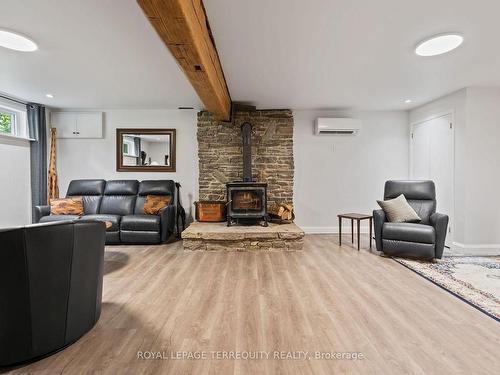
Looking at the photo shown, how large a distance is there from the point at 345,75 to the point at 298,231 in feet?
7.23

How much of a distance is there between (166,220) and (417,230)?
3612 mm

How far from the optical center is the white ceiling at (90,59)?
81.1 inches

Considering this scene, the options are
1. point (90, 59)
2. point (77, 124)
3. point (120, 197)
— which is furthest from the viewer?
point (77, 124)

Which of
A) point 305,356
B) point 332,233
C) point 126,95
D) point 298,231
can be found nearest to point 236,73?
point 126,95

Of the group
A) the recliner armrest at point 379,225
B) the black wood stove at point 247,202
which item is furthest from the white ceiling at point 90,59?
the recliner armrest at point 379,225

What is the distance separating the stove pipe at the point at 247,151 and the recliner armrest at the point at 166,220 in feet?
4.51

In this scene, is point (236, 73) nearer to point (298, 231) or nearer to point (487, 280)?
point (298, 231)

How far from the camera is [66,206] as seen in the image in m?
4.36

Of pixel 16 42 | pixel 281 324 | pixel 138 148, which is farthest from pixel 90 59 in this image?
pixel 281 324

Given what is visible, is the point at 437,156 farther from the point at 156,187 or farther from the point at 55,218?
the point at 55,218

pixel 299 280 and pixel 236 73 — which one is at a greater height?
pixel 236 73

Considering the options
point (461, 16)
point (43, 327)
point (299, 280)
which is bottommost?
point (299, 280)

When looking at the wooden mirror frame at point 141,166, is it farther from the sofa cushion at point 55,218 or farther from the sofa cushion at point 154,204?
the sofa cushion at point 55,218

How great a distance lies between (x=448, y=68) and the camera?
3107 mm
